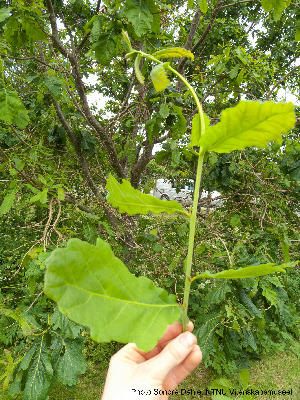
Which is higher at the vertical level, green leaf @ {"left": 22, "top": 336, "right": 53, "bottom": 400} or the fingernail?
the fingernail

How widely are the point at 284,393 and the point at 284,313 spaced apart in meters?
1.32

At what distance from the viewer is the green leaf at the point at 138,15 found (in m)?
1.64

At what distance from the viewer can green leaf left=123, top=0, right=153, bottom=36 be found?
5.37ft

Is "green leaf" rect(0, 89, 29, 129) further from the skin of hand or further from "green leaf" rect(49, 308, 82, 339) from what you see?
the skin of hand

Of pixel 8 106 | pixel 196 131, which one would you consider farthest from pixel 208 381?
pixel 8 106

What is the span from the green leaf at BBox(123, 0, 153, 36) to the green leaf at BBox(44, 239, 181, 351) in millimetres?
1507

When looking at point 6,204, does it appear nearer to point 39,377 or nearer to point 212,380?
A: point 39,377

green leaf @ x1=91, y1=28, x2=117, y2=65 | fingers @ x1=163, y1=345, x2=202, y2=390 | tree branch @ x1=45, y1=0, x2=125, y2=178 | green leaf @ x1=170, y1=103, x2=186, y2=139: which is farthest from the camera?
tree branch @ x1=45, y1=0, x2=125, y2=178

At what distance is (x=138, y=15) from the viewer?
1.66 meters

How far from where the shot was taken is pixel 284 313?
3.01 metres

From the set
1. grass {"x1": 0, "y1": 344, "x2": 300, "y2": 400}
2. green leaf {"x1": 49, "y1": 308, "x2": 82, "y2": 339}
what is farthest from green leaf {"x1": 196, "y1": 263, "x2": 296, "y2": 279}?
grass {"x1": 0, "y1": 344, "x2": 300, "y2": 400}

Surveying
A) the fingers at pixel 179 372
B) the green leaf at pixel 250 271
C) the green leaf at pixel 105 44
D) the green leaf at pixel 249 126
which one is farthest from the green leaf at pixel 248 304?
the green leaf at pixel 105 44

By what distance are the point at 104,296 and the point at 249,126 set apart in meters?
0.58

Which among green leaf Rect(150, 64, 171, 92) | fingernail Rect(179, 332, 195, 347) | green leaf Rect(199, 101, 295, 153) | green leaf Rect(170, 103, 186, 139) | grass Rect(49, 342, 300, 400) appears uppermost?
green leaf Rect(170, 103, 186, 139)
